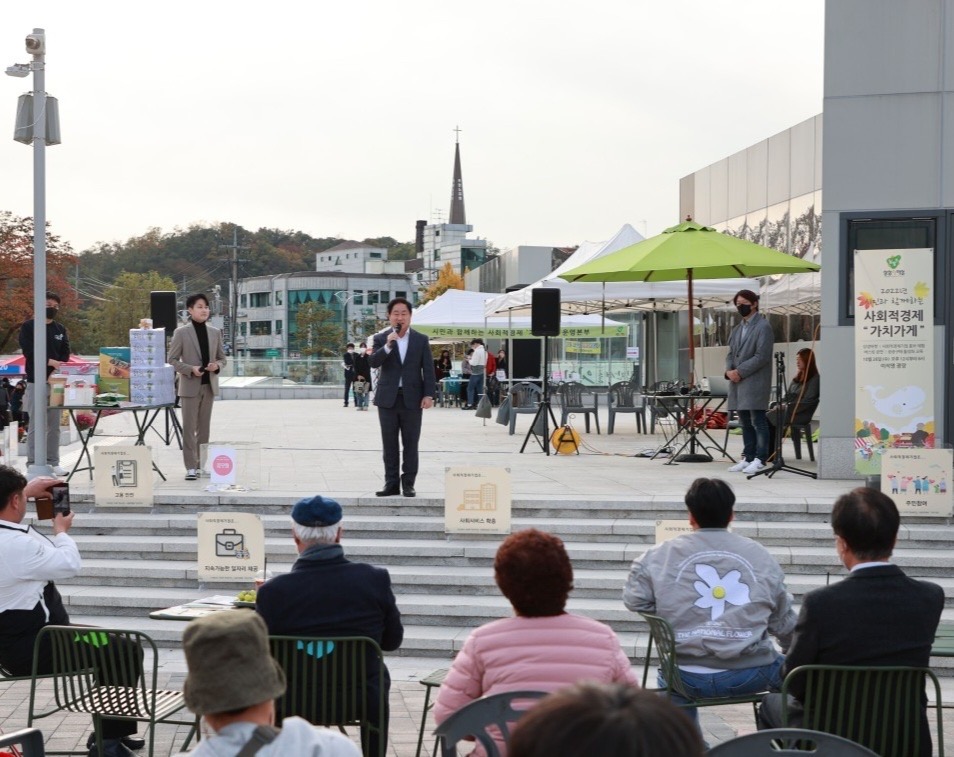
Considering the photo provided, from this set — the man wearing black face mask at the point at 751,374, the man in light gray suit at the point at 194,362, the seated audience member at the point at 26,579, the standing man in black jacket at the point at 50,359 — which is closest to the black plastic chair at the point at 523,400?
the man wearing black face mask at the point at 751,374

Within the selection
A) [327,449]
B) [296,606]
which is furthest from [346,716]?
[327,449]

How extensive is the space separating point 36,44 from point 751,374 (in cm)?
712

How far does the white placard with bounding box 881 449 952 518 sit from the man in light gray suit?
5869 millimetres

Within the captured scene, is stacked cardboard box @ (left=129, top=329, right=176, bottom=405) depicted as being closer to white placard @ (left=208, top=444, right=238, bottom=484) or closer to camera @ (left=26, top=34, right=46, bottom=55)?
white placard @ (left=208, top=444, right=238, bottom=484)

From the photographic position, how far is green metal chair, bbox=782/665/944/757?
3.82 meters

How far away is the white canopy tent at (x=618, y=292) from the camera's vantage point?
632 inches

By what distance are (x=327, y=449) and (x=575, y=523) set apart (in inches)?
267

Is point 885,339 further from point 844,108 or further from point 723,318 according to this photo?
point 723,318

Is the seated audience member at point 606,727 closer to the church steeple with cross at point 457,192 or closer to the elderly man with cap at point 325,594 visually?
the elderly man with cap at point 325,594

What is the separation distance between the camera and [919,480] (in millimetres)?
8805

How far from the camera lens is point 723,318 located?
73.0 feet

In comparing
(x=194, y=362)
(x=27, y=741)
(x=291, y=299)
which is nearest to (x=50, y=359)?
(x=194, y=362)

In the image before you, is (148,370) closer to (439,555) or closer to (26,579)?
(439,555)

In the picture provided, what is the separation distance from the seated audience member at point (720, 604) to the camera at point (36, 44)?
8.20m
